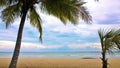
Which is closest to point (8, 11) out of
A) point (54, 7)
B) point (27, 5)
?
point (27, 5)

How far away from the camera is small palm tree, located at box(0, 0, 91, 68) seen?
15.3 meters

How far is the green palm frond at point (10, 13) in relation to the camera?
16.8 m

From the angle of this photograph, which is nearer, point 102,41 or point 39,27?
point 102,41

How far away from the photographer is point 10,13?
675 inches

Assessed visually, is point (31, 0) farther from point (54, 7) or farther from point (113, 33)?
point (113, 33)

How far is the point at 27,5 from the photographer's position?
51.6 feet

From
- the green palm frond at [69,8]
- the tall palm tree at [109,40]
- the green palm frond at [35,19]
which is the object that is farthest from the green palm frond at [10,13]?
the tall palm tree at [109,40]

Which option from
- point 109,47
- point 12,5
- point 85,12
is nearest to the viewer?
point 109,47

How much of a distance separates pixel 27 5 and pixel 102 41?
13.8ft

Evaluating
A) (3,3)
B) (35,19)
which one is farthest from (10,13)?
(35,19)

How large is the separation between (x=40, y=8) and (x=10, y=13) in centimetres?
183

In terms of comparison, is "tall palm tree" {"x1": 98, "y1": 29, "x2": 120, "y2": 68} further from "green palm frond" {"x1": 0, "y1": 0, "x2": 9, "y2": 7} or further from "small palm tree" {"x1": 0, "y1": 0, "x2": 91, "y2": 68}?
"green palm frond" {"x1": 0, "y1": 0, "x2": 9, "y2": 7}

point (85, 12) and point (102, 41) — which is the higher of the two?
point (85, 12)

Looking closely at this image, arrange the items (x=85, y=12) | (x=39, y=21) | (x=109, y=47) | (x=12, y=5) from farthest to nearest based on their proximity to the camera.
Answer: (x=39, y=21) < (x=12, y=5) < (x=85, y=12) < (x=109, y=47)
